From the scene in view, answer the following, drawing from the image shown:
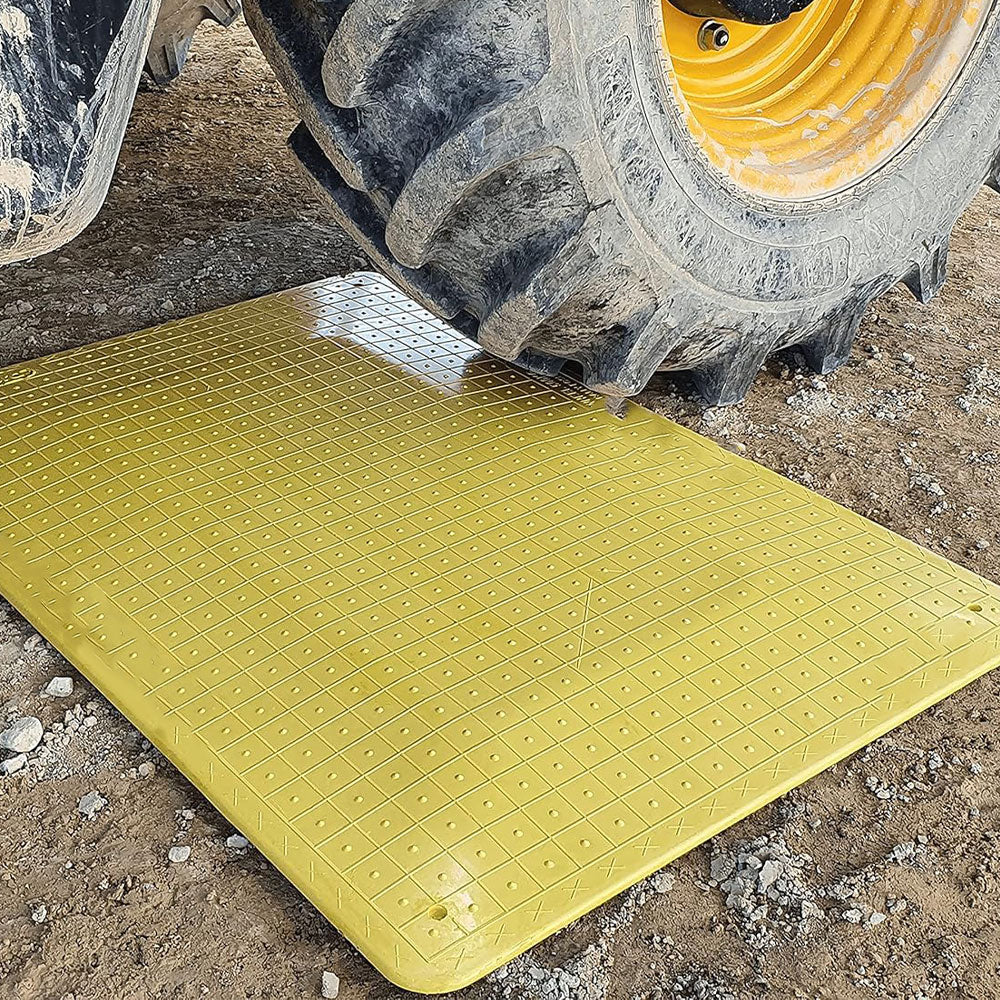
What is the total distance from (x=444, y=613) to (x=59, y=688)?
524 millimetres

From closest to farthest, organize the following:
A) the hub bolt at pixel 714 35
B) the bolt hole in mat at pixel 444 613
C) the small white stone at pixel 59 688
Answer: the bolt hole in mat at pixel 444 613 < the small white stone at pixel 59 688 < the hub bolt at pixel 714 35

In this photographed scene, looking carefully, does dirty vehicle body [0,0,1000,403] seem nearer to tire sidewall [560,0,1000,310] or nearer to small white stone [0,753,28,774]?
tire sidewall [560,0,1000,310]

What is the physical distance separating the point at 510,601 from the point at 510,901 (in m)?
0.52

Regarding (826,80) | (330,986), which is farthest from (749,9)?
(330,986)

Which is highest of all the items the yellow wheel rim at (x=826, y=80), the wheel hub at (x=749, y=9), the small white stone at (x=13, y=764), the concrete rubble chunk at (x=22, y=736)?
the wheel hub at (x=749, y=9)

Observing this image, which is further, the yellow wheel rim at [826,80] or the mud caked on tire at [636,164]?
the yellow wheel rim at [826,80]

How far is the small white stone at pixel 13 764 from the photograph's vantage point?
5.23 ft

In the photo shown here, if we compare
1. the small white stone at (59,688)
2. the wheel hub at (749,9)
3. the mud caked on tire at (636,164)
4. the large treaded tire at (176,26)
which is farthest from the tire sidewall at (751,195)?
the small white stone at (59,688)

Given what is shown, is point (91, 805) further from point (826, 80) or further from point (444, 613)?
point (826, 80)

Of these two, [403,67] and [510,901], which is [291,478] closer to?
[403,67]

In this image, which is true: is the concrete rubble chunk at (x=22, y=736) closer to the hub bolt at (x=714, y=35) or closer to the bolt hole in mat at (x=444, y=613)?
the bolt hole in mat at (x=444, y=613)

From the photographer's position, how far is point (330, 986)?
4.42ft

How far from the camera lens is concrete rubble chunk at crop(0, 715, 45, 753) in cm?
162

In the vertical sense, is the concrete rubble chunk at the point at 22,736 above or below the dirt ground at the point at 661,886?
below
